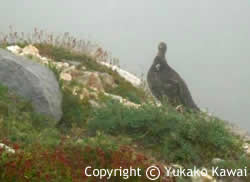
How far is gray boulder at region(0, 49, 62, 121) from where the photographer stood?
38.9ft

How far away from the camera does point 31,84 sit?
1202cm

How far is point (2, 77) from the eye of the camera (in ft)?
39.7

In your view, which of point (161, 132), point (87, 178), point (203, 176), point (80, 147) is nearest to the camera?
point (203, 176)

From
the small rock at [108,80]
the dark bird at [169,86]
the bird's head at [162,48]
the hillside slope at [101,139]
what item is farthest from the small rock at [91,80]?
the bird's head at [162,48]

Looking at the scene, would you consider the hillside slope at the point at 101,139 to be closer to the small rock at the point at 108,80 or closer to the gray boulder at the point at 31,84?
the gray boulder at the point at 31,84

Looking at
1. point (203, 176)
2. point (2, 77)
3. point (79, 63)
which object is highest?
point (203, 176)

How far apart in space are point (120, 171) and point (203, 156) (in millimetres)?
3117

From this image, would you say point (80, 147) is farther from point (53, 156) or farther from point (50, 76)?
point (50, 76)

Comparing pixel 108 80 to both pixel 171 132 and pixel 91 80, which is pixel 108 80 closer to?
pixel 91 80

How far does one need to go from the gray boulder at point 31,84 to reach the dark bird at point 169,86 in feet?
9.13

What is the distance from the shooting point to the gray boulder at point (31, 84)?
11.9 metres

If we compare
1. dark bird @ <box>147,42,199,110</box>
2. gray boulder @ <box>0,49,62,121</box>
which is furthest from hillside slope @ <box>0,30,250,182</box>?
dark bird @ <box>147,42,199,110</box>

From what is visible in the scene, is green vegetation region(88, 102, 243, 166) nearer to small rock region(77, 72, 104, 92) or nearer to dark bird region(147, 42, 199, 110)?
dark bird region(147, 42, 199, 110)

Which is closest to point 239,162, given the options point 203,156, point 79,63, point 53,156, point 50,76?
point 203,156
